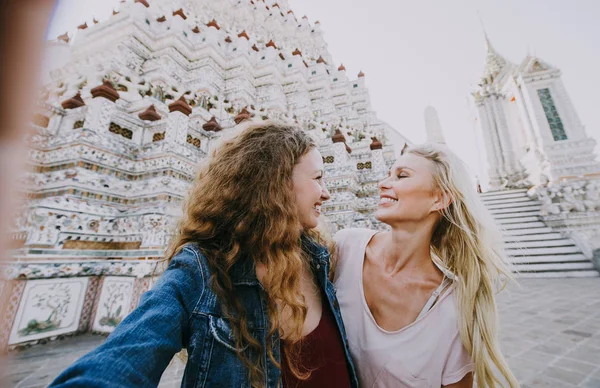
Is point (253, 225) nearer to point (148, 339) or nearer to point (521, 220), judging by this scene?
point (148, 339)

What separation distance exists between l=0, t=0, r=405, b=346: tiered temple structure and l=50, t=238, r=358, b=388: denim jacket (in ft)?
1.05

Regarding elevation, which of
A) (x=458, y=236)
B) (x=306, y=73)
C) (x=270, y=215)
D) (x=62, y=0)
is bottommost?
(x=458, y=236)

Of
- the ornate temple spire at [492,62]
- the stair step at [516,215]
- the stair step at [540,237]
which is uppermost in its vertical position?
the ornate temple spire at [492,62]

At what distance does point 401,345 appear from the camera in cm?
133

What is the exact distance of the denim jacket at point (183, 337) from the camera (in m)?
0.66

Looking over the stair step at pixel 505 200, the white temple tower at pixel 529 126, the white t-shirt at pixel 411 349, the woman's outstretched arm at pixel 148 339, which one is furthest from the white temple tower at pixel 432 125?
the woman's outstretched arm at pixel 148 339

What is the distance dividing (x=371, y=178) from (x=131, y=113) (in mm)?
5543

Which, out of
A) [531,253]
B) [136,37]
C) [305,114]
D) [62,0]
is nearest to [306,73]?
[305,114]

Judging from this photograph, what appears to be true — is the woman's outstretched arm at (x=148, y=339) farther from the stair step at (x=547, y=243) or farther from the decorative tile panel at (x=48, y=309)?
the stair step at (x=547, y=243)

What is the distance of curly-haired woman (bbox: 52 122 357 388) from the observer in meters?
0.75

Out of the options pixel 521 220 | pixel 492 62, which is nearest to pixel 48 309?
pixel 521 220

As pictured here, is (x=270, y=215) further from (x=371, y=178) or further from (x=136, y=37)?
(x=136, y=37)

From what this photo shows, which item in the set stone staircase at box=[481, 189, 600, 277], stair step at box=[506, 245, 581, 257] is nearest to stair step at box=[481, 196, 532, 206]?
stone staircase at box=[481, 189, 600, 277]

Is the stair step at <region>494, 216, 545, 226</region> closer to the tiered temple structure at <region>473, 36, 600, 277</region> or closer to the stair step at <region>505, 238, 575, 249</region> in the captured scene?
the tiered temple structure at <region>473, 36, 600, 277</region>
